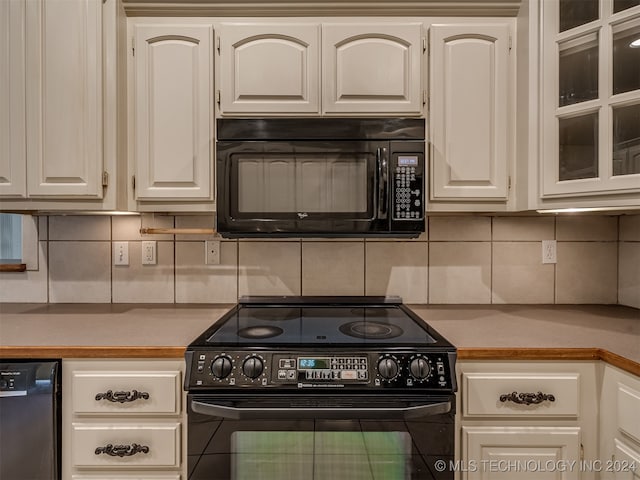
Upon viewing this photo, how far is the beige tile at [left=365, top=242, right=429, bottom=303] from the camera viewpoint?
187cm

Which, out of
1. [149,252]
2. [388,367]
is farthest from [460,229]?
[149,252]

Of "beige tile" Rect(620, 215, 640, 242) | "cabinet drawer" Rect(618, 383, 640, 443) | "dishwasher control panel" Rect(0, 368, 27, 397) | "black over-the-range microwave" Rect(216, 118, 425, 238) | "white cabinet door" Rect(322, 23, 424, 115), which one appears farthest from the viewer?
"beige tile" Rect(620, 215, 640, 242)

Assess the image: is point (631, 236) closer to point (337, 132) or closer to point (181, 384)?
point (337, 132)

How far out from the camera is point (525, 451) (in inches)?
48.1

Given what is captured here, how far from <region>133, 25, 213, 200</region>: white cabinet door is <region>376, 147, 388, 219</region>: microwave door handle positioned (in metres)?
0.65

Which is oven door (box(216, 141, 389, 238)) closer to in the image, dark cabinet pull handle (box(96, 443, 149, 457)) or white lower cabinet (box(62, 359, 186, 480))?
white lower cabinet (box(62, 359, 186, 480))

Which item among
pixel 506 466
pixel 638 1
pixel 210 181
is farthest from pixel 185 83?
pixel 506 466

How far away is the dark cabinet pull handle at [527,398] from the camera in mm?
1211

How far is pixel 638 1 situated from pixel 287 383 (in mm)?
1632

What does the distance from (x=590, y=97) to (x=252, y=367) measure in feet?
4.73

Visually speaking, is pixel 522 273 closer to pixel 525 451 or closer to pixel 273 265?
pixel 525 451

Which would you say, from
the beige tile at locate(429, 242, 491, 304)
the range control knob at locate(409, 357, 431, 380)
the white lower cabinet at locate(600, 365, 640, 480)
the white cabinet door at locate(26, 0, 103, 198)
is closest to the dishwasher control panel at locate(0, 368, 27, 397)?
the white cabinet door at locate(26, 0, 103, 198)

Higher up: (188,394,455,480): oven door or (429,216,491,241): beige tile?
(429,216,491,241): beige tile

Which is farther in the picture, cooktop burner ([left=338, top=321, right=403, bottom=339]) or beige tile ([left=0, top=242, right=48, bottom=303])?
beige tile ([left=0, top=242, right=48, bottom=303])
